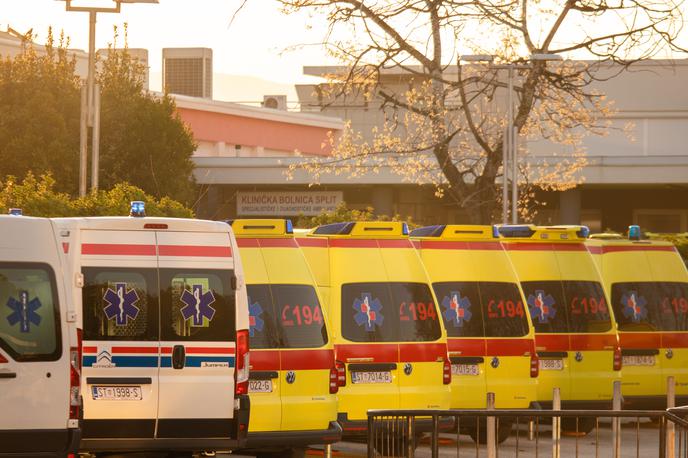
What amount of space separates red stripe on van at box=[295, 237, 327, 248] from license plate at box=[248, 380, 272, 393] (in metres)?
1.71

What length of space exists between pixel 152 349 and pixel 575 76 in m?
18.1

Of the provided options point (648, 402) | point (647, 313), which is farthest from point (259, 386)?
point (647, 313)

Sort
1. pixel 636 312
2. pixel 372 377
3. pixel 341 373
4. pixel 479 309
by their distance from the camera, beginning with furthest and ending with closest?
pixel 636 312
pixel 479 309
pixel 372 377
pixel 341 373

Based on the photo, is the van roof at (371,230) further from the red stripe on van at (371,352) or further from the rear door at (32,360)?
the rear door at (32,360)

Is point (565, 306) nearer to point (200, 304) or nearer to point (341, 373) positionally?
point (341, 373)

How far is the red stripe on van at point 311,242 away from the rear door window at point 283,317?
945mm

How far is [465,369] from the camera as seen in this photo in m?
18.2

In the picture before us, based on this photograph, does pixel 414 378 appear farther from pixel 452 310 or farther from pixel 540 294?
pixel 540 294

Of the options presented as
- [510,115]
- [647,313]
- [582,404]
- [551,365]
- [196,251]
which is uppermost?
[510,115]

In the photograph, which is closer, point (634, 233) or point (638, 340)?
point (638, 340)

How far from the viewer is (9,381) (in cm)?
1242

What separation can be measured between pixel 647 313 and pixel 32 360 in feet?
35.8

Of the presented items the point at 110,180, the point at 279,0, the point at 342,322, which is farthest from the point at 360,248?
the point at 110,180

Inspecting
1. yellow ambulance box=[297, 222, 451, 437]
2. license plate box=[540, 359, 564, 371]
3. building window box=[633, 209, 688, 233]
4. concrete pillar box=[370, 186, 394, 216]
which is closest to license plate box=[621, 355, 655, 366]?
license plate box=[540, 359, 564, 371]
